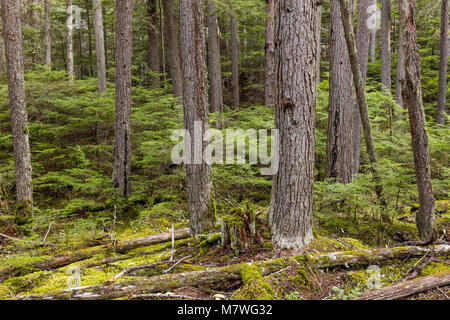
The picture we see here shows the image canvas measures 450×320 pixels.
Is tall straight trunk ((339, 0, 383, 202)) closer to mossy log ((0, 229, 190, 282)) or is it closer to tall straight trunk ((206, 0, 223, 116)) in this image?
mossy log ((0, 229, 190, 282))

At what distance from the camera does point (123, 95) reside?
816 centimetres

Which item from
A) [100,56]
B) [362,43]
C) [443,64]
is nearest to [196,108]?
[362,43]

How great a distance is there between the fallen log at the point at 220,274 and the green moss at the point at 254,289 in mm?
187

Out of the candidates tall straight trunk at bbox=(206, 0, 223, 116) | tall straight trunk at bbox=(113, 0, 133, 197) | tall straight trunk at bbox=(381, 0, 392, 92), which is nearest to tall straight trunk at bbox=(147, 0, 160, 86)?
tall straight trunk at bbox=(206, 0, 223, 116)

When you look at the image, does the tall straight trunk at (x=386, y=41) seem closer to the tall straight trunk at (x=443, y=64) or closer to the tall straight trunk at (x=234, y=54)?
the tall straight trunk at (x=443, y=64)

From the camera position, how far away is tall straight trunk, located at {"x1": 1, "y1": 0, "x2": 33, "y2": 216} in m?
6.75

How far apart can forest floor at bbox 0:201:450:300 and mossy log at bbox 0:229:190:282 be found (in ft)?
0.05

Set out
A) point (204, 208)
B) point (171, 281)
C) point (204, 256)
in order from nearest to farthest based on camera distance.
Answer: point (171, 281) → point (204, 256) → point (204, 208)
